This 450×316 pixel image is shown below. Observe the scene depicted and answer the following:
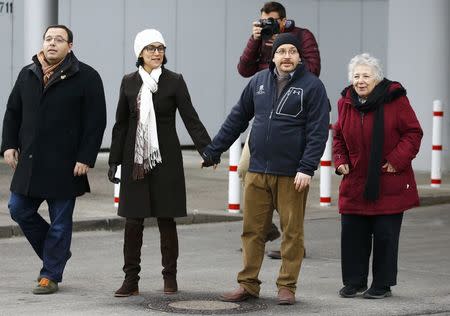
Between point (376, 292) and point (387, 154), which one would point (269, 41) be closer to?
point (387, 154)

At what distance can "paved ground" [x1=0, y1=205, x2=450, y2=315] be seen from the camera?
9391mm

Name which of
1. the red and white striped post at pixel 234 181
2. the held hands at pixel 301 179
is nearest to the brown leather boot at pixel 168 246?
the held hands at pixel 301 179

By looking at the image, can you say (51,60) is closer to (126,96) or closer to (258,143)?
(126,96)

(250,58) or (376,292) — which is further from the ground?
(250,58)

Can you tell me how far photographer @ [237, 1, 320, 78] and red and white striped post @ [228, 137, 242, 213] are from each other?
124 inches

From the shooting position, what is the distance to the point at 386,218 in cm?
977

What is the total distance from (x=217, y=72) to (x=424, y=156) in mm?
5419

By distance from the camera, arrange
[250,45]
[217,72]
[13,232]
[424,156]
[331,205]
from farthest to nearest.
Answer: [217,72] < [424,156] < [331,205] < [13,232] < [250,45]

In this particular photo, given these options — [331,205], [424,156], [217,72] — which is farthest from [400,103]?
[217,72]

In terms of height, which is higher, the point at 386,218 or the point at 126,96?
the point at 126,96

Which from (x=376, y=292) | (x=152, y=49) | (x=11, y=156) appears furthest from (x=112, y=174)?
(x=376, y=292)

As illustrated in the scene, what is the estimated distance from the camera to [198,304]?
9445mm

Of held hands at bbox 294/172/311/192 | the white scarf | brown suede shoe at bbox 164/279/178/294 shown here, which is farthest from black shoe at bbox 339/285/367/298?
the white scarf

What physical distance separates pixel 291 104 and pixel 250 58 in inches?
87.3
